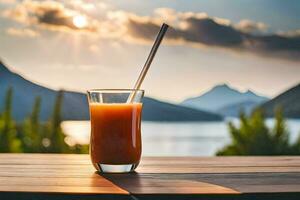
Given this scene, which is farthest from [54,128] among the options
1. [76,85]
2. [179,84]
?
[179,84]

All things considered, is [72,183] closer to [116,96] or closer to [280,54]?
[116,96]

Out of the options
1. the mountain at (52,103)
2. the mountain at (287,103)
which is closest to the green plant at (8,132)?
the mountain at (52,103)

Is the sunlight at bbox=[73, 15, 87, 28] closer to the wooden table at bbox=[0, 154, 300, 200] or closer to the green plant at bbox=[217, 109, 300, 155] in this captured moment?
the green plant at bbox=[217, 109, 300, 155]

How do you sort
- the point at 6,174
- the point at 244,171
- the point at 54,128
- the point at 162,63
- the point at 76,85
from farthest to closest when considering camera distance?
1. the point at 162,63
2. the point at 76,85
3. the point at 54,128
4. the point at 244,171
5. the point at 6,174

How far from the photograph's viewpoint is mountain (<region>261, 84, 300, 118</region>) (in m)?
4.59

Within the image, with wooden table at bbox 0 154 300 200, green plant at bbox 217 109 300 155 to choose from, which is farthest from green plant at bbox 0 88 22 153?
wooden table at bbox 0 154 300 200

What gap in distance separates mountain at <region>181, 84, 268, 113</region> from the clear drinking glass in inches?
136

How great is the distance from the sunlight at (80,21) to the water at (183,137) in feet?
2.42

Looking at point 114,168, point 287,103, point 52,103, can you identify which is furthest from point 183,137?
point 114,168

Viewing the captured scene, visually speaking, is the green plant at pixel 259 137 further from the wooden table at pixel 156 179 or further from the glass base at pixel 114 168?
the glass base at pixel 114 168

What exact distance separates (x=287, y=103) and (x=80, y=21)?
5.41 ft

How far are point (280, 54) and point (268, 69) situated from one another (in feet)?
0.50

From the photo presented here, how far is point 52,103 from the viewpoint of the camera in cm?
441

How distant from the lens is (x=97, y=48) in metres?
4.89
